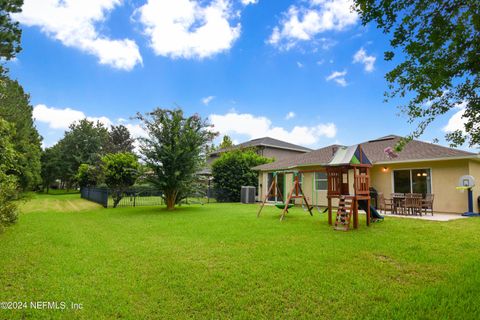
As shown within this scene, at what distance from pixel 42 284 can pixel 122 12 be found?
39.5 feet

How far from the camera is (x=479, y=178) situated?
1200 centimetres

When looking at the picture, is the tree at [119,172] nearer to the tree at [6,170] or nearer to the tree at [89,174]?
the tree at [89,174]

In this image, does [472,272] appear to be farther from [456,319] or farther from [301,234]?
[301,234]

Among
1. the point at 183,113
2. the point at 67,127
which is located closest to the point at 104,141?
the point at 67,127

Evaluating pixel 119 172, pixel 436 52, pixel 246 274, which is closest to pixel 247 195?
pixel 119 172

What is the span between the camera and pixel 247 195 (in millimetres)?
18188

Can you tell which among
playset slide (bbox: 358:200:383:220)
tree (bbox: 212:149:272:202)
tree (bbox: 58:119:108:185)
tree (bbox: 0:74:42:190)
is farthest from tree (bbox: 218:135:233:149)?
playset slide (bbox: 358:200:383:220)

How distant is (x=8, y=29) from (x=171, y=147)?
27.9ft

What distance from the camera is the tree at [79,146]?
131 feet

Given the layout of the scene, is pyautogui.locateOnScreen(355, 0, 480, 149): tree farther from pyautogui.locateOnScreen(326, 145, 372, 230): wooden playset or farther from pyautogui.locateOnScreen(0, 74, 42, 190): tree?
pyautogui.locateOnScreen(0, 74, 42, 190): tree

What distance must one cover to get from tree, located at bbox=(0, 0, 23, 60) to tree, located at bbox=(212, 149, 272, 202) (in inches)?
521

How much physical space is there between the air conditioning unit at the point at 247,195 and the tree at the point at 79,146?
29.9 m

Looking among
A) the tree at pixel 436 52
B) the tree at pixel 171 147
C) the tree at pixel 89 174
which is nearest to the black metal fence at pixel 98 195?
the tree at pixel 89 174

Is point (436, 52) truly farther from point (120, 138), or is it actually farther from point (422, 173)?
point (120, 138)
